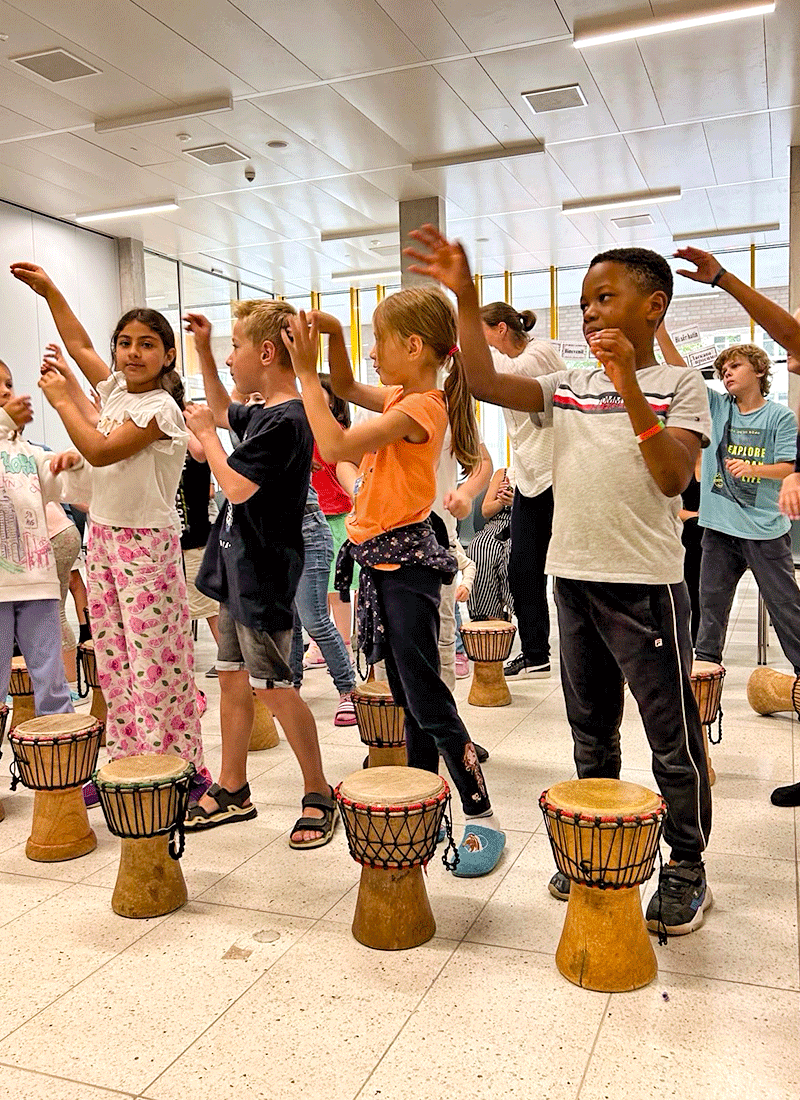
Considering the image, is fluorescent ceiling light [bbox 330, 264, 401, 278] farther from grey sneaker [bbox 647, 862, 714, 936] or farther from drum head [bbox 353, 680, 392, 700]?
grey sneaker [bbox 647, 862, 714, 936]

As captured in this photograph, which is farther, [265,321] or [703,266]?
[265,321]

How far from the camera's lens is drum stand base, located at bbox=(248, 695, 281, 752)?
12.4 feet

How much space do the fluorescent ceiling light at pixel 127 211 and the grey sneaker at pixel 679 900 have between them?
26.7 ft

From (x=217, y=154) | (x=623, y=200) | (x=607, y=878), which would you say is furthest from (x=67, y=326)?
(x=623, y=200)

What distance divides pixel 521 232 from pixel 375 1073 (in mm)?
9755

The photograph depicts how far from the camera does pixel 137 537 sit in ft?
9.50

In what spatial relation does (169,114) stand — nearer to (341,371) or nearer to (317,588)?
(317,588)

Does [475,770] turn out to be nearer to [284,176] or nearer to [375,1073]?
[375,1073]

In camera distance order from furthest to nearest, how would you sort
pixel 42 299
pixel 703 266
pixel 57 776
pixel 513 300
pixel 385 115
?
pixel 513 300, pixel 42 299, pixel 385 115, pixel 57 776, pixel 703 266

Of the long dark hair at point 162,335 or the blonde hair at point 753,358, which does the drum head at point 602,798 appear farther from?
the blonde hair at point 753,358

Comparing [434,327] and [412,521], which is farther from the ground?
[434,327]

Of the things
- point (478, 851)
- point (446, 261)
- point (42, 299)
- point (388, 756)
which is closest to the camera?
point (446, 261)

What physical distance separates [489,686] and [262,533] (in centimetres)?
195

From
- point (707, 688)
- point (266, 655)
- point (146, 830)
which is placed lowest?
point (146, 830)
